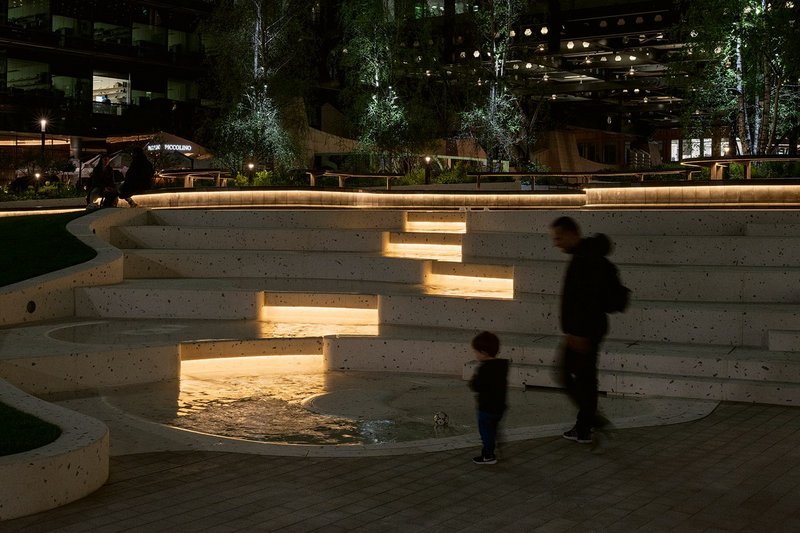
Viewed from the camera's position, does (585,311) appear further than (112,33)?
No

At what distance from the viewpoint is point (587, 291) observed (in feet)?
22.7

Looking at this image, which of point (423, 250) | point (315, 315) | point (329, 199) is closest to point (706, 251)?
point (423, 250)

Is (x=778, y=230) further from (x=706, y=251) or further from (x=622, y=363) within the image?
(x=622, y=363)

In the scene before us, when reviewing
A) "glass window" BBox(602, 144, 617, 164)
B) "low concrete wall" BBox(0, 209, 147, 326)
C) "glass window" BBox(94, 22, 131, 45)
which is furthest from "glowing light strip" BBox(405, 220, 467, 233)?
"glass window" BBox(602, 144, 617, 164)

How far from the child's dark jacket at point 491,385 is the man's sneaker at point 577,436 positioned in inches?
36.2

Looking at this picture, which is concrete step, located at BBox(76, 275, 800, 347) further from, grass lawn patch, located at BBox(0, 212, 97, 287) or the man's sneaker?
the man's sneaker

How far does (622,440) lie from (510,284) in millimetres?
5421

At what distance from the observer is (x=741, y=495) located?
5.89 m

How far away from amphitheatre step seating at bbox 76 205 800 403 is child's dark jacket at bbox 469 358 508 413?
2886 millimetres

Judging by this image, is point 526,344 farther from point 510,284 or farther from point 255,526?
point 255,526

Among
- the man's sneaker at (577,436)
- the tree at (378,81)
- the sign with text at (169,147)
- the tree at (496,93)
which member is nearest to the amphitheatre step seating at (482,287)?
the man's sneaker at (577,436)

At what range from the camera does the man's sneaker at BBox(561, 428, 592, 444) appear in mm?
7156

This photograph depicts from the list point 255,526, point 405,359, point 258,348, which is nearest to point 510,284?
point 405,359

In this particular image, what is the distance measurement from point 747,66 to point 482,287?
12.3 m
